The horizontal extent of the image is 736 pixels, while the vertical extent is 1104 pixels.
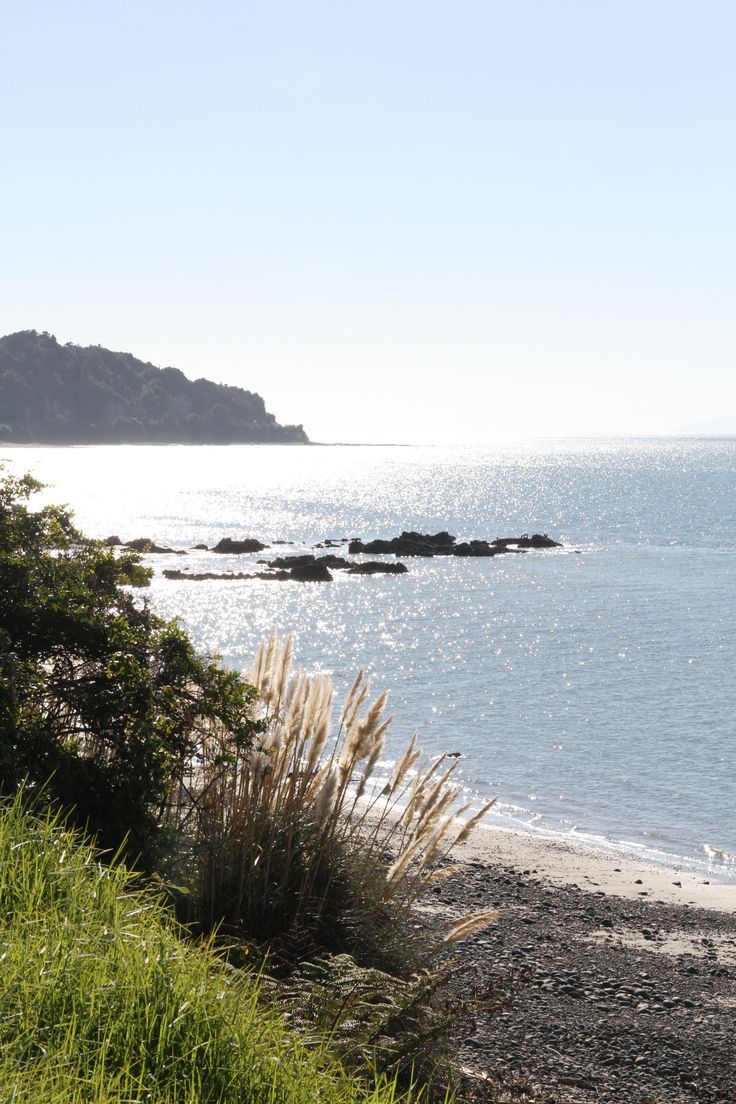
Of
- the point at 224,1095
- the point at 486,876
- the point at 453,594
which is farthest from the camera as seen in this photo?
the point at 453,594

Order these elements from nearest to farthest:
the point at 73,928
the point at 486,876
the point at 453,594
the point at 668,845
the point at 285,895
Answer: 1. the point at 73,928
2. the point at 285,895
3. the point at 486,876
4. the point at 668,845
5. the point at 453,594

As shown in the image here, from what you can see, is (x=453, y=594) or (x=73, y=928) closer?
(x=73, y=928)

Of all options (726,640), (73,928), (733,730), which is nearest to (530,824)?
(733,730)

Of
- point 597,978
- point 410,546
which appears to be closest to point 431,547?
point 410,546

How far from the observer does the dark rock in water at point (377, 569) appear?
57.4 meters

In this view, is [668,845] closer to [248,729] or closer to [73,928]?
[248,729]

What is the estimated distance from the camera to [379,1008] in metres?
4.91

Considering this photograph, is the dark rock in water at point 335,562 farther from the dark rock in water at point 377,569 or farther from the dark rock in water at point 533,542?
the dark rock in water at point 533,542

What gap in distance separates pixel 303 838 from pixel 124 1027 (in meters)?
2.93

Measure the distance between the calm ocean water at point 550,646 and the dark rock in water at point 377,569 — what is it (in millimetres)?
1130

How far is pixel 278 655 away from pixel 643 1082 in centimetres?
364

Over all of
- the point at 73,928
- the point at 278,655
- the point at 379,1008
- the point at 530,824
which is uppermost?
the point at 278,655

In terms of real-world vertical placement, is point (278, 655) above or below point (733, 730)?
above

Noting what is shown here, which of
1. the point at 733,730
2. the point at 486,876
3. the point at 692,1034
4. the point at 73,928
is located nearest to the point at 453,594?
the point at 733,730
